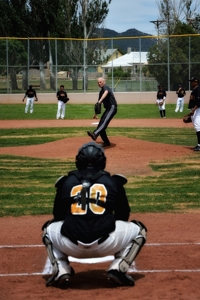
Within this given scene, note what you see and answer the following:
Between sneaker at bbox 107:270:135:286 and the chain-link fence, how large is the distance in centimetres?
4457

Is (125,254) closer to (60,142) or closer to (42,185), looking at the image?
(42,185)

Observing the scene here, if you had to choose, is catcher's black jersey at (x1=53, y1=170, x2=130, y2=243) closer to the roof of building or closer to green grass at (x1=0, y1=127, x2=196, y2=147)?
green grass at (x1=0, y1=127, x2=196, y2=147)

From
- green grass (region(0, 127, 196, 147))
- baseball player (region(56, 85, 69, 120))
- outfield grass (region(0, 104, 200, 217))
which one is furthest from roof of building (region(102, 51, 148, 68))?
outfield grass (region(0, 104, 200, 217))

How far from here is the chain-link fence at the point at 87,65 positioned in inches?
2004

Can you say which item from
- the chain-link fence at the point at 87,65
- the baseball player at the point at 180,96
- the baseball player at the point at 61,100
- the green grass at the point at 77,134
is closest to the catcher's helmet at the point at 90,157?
the green grass at the point at 77,134

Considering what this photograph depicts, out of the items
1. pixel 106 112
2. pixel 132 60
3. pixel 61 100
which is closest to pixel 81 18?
pixel 132 60

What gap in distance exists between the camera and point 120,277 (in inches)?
261

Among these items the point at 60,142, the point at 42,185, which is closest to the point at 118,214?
the point at 42,185

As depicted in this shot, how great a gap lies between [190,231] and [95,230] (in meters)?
3.59

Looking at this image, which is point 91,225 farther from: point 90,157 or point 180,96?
point 180,96

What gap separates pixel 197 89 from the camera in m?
18.9

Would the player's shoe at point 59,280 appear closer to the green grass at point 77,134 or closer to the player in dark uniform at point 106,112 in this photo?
the player in dark uniform at point 106,112

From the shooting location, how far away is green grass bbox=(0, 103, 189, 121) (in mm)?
37916

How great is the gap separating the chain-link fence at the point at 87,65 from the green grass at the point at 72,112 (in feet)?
8.84
